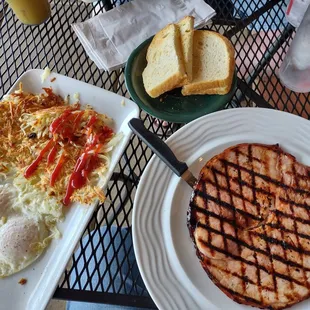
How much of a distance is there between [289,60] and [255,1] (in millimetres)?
413

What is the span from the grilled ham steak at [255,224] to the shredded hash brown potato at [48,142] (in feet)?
1.07

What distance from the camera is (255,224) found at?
3.07 ft

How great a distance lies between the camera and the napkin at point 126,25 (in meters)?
1.34

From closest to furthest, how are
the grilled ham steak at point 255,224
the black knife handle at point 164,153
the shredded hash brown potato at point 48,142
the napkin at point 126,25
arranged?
the grilled ham steak at point 255,224 < the black knife handle at point 164,153 < the shredded hash brown potato at point 48,142 < the napkin at point 126,25

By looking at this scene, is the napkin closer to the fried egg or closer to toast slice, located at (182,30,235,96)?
toast slice, located at (182,30,235,96)

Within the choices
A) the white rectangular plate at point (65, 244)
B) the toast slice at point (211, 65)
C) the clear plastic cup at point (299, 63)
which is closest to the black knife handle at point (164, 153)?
the white rectangular plate at point (65, 244)

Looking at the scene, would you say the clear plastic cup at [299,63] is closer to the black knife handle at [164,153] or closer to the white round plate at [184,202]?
the white round plate at [184,202]

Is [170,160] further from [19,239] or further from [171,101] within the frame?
[19,239]

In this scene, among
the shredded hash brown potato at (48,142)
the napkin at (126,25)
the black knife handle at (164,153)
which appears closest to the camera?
the black knife handle at (164,153)

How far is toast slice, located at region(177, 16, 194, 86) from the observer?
1.20m

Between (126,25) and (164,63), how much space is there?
0.93 ft

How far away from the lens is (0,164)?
1177mm

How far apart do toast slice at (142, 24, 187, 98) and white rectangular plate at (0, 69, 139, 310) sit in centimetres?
9

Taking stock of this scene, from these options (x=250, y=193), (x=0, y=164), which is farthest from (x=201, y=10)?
(x=0, y=164)
